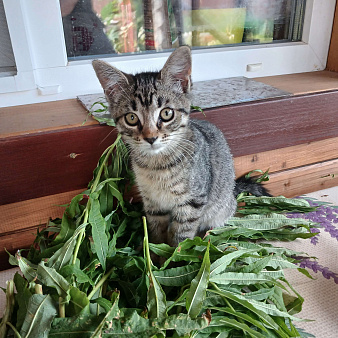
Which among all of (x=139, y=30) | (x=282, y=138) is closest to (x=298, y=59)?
(x=282, y=138)

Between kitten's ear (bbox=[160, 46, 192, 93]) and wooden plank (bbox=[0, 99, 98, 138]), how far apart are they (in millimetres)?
291

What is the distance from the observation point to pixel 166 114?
0.94 m

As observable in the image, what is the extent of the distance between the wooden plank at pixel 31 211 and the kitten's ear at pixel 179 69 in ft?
1.56

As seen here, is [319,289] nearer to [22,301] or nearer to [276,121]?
[276,121]

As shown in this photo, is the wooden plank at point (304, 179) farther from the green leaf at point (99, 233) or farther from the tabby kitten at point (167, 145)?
the green leaf at point (99, 233)

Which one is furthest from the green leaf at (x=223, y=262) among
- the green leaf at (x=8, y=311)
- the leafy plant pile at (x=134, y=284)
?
the green leaf at (x=8, y=311)

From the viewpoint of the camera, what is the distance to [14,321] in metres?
0.68

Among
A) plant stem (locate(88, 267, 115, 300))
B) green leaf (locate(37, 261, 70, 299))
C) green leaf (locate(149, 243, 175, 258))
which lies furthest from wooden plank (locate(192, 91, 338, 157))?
green leaf (locate(37, 261, 70, 299))

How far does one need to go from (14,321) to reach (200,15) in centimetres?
131

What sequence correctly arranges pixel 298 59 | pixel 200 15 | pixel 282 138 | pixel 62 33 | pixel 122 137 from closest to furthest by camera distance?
pixel 122 137 → pixel 62 33 → pixel 282 138 → pixel 200 15 → pixel 298 59

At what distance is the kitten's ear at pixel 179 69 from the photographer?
34.5 inches

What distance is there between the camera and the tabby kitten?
0.92m

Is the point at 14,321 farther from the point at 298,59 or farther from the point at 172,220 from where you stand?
the point at 298,59

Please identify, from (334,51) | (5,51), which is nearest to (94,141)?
(5,51)
